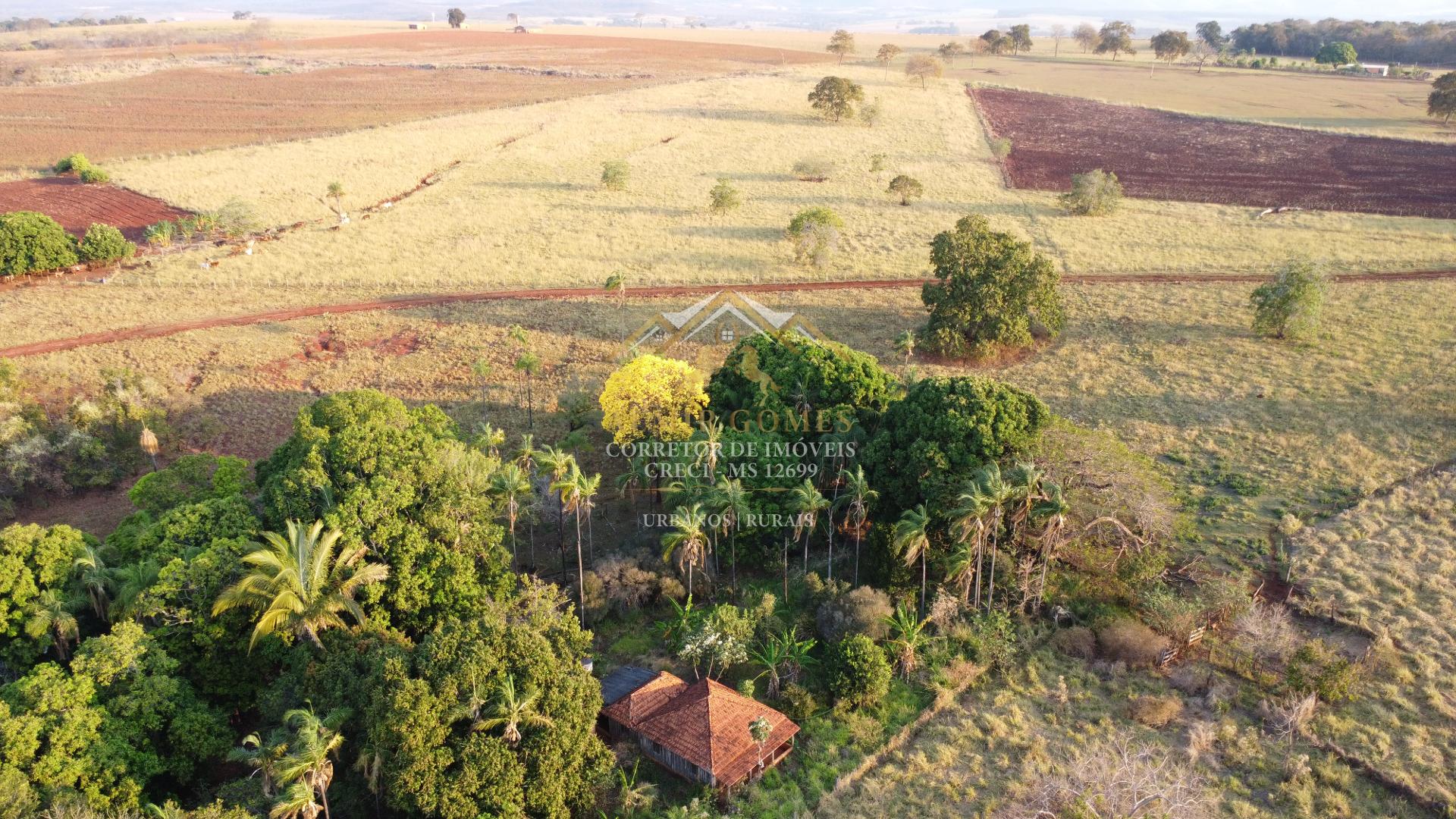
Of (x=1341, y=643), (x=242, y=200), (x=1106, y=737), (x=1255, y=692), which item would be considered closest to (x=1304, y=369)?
(x=1341, y=643)

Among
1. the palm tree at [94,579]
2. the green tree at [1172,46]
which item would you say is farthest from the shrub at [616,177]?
the green tree at [1172,46]

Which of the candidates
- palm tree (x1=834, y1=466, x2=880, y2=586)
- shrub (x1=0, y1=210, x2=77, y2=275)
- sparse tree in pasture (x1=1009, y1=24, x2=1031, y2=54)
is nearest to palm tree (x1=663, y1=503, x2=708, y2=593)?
palm tree (x1=834, y1=466, x2=880, y2=586)

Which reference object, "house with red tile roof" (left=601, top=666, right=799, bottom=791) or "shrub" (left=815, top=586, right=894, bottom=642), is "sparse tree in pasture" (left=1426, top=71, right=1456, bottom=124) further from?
"house with red tile roof" (left=601, top=666, right=799, bottom=791)

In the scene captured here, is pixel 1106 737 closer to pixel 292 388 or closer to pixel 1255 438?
pixel 1255 438

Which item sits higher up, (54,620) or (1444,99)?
(1444,99)

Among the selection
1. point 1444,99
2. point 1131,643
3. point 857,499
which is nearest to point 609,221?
point 857,499

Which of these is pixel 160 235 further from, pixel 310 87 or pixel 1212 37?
pixel 1212 37
